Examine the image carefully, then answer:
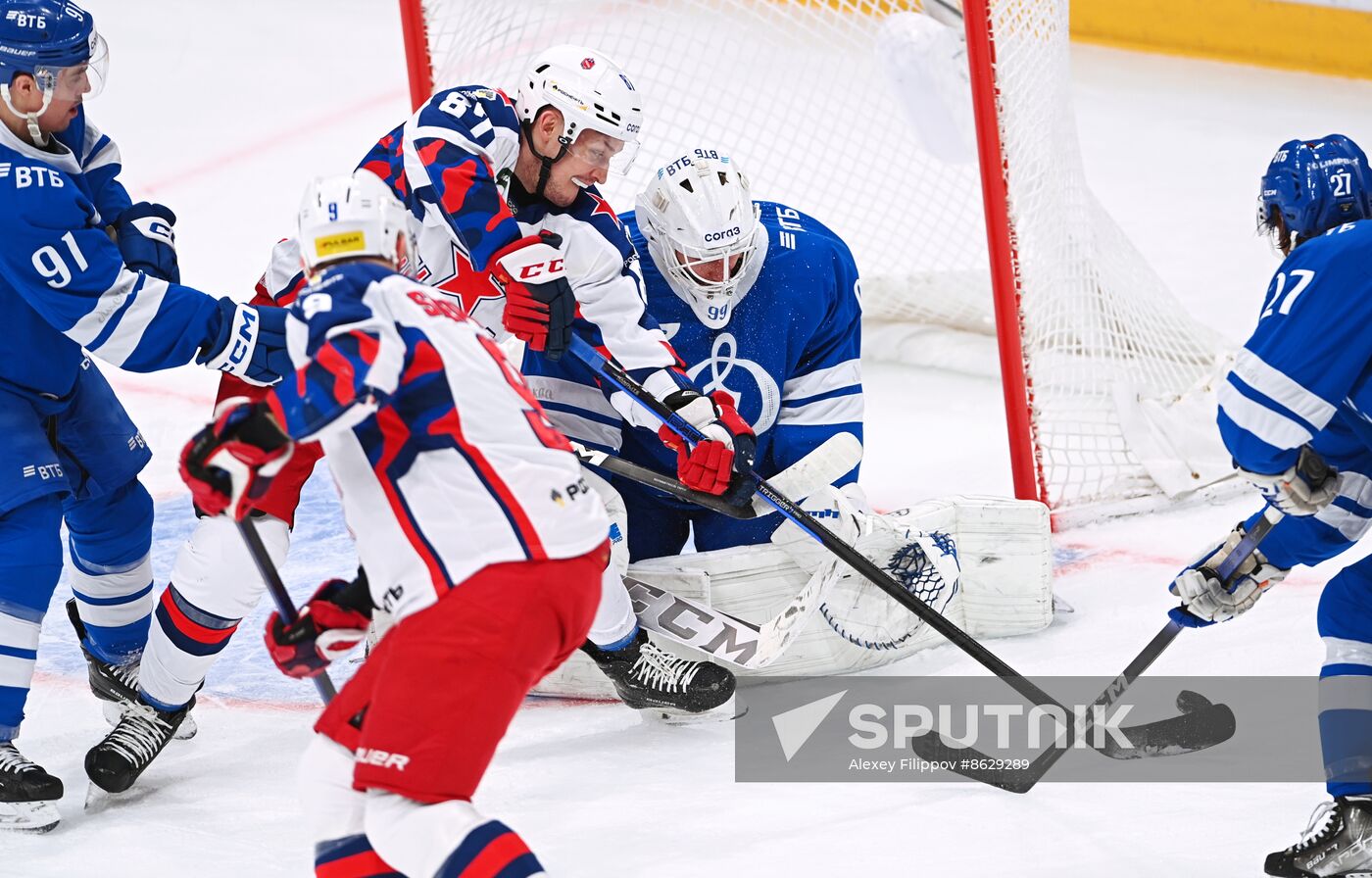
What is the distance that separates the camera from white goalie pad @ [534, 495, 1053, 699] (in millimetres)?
3100

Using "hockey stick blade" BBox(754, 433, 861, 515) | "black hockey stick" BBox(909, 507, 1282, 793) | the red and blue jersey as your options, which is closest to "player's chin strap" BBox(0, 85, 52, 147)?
the red and blue jersey

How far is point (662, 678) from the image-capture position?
2.92m

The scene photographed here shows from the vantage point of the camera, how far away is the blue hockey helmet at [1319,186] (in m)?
2.19

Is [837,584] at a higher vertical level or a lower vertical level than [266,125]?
higher

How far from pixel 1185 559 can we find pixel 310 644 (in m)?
2.35

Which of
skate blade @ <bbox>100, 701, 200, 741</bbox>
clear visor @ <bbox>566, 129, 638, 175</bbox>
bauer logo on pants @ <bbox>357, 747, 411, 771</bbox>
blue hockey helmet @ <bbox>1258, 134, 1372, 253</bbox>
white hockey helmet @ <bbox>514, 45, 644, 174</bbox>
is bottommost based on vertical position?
skate blade @ <bbox>100, 701, 200, 741</bbox>

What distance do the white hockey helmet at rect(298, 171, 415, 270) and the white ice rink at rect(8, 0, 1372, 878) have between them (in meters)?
1.05

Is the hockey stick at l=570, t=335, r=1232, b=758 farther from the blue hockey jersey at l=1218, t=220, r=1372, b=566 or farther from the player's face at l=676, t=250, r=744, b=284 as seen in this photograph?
the blue hockey jersey at l=1218, t=220, r=1372, b=566

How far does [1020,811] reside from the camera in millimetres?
2533

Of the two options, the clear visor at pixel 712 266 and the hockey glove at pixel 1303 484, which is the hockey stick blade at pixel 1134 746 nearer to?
the hockey glove at pixel 1303 484

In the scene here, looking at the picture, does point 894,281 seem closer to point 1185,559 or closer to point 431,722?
point 1185,559

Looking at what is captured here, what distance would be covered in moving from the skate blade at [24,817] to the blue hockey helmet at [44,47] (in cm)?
113

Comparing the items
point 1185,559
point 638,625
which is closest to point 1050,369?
point 1185,559

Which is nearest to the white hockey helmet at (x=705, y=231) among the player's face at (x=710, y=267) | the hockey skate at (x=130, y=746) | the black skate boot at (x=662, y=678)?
the player's face at (x=710, y=267)
